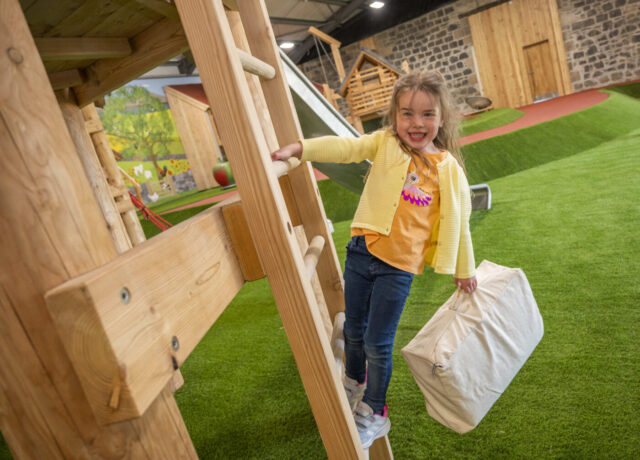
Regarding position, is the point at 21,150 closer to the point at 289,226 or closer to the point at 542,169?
the point at 289,226

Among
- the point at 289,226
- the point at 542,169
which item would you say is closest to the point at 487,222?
the point at 542,169

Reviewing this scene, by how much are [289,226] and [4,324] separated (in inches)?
18.9

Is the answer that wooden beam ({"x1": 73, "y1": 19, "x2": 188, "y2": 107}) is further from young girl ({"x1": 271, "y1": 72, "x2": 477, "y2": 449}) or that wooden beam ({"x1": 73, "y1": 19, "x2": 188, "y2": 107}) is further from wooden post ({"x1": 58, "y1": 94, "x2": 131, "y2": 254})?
young girl ({"x1": 271, "y1": 72, "x2": 477, "y2": 449})

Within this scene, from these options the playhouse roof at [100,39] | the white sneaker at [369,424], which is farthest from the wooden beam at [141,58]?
the white sneaker at [369,424]

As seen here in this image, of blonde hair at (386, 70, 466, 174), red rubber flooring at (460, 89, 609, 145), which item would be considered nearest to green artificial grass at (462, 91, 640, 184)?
red rubber flooring at (460, 89, 609, 145)

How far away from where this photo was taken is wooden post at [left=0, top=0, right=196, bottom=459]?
485 mm

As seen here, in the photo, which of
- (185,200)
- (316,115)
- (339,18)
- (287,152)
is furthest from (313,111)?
(339,18)

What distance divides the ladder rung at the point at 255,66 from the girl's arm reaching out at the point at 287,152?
22 centimetres

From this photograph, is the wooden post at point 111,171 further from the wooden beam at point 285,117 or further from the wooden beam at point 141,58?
the wooden beam at point 285,117

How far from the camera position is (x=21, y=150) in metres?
0.49

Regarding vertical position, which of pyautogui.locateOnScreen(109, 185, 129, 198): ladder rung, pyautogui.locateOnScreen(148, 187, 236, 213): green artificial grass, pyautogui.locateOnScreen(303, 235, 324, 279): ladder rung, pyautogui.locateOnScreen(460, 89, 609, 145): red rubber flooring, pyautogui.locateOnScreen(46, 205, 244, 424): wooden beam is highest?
pyautogui.locateOnScreen(109, 185, 129, 198): ladder rung

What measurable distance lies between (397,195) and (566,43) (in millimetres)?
11843

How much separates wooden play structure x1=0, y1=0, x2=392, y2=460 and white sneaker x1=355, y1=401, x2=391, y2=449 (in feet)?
1.04

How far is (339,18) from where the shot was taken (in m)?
11.9
